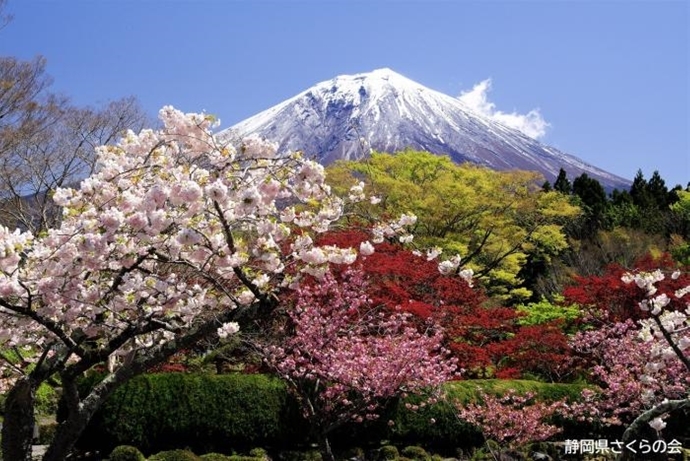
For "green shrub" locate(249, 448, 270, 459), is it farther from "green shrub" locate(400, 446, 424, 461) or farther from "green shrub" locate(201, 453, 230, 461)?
"green shrub" locate(400, 446, 424, 461)

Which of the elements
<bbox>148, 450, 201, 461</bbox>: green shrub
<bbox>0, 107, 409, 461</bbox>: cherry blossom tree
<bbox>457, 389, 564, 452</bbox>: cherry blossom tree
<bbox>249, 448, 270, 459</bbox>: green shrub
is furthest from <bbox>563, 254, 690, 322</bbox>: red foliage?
<bbox>0, 107, 409, 461</bbox>: cherry blossom tree

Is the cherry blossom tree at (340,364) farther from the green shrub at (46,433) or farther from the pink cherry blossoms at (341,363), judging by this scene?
the green shrub at (46,433)

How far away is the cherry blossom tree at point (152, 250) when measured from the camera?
11.1ft

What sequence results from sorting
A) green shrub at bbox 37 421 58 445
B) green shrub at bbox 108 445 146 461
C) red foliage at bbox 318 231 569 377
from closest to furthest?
green shrub at bbox 108 445 146 461
red foliage at bbox 318 231 569 377
green shrub at bbox 37 421 58 445

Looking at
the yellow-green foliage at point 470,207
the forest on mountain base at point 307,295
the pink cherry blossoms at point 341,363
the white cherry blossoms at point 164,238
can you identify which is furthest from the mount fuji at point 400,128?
the white cherry blossoms at point 164,238

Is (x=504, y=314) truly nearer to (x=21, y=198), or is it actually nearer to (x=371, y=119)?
(x=21, y=198)

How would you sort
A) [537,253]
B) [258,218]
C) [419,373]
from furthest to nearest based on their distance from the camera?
[537,253], [419,373], [258,218]

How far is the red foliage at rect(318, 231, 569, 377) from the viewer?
9.31 metres

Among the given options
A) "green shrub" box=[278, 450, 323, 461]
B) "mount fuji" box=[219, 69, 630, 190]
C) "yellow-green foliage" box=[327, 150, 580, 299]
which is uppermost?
"mount fuji" box=[219, 69, 630, 190]

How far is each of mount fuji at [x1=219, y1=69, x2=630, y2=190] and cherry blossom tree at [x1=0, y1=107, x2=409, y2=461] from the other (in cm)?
4895

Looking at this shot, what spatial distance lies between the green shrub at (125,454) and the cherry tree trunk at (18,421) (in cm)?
387

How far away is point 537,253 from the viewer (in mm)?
20938

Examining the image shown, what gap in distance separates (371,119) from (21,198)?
6212 centimetres

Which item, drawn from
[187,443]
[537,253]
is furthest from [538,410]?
[537,253]
